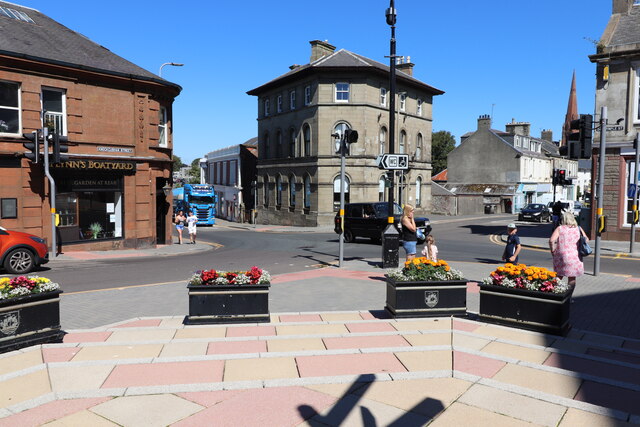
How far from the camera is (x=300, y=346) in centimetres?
687

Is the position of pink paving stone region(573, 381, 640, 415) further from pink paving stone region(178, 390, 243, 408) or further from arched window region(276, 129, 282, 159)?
arched window region(276, 129, 282, 159)

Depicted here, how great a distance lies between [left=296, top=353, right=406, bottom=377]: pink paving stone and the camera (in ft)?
19.0

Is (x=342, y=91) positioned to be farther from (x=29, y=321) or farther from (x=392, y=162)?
(x=29, y=321)

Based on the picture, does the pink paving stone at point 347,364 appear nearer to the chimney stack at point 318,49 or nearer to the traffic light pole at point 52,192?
the traffic light pole at point 52,192

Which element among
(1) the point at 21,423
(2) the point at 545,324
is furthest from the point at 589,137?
(1) the point at 21,423

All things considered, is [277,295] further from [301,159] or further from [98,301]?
[301,159]

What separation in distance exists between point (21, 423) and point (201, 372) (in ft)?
6.09

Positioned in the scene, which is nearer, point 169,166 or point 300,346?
point 300,346

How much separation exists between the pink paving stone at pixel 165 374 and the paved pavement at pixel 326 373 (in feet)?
0.07

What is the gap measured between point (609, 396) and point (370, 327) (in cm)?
358

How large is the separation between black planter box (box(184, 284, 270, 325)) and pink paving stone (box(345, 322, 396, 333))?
4.71 feet

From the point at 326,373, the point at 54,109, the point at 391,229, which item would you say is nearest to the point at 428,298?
the point at 326,373

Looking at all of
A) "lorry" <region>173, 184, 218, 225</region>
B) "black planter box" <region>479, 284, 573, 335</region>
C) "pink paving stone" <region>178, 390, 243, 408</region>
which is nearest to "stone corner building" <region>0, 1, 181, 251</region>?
"pink paving stone" <region>178, 390, 243, 408</region>

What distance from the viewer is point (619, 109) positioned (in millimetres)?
22578
